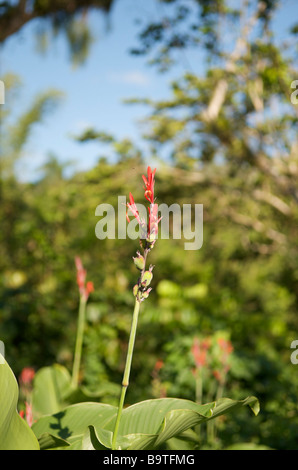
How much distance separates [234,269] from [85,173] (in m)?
3.28

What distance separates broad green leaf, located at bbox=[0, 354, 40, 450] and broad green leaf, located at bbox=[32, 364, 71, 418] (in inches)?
25.4

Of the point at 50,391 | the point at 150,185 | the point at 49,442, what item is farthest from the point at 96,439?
the point at 50,391

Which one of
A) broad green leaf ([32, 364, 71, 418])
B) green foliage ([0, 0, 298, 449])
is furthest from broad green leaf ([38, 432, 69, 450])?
broad green leaf ([32, 364, 71, 418])

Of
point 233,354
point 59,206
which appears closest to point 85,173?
point 59,206

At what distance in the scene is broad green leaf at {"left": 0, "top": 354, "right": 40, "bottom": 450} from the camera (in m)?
0.87

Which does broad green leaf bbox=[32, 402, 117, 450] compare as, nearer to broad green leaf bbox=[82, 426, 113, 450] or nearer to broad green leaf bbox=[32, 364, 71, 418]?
broad green leaf bbox=[82, 426, 113, 450]

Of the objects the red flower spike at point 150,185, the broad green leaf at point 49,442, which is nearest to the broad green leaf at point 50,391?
the broad green leaf at point 49,442

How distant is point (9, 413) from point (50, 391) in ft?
2.62

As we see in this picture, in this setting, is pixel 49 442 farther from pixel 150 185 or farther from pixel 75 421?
pixel 150 185

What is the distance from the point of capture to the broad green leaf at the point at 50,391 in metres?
1.55

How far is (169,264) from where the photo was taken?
3707 mm

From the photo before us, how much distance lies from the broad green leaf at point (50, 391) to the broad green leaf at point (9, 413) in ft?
2.12

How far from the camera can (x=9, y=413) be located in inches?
34.2
